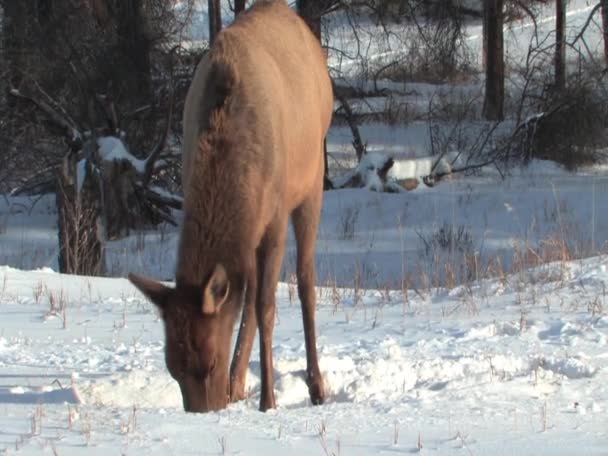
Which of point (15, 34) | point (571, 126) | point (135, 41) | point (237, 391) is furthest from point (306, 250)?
point (571, 126)

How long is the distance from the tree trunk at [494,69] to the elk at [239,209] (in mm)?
16664

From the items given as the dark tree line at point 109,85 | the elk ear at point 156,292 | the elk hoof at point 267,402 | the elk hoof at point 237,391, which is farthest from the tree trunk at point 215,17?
the elk ear at point 156,292

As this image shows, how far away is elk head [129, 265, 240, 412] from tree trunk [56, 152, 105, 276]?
21.2 feet

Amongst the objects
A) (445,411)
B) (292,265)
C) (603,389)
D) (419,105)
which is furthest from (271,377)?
(419,105)

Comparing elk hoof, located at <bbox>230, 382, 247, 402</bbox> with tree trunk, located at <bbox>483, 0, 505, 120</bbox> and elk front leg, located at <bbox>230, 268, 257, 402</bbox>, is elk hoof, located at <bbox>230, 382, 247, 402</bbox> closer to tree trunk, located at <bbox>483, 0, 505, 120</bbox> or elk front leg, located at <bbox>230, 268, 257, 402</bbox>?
elk front leg, located at <bbox>230, 268, 257, 402</bbox>

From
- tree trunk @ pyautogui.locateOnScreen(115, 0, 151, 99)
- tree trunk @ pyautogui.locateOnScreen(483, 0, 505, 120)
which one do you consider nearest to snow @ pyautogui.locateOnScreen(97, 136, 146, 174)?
tree trunk @ pyautogui.locateOnScreen(115, 0, 151, 99)

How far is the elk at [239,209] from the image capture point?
5082 mm

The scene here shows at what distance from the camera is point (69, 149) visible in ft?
45.0

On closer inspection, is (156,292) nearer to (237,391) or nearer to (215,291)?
(215,291)

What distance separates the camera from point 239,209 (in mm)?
5344

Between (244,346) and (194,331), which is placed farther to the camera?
(244,346)

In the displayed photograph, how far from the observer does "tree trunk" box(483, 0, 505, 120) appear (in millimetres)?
23031

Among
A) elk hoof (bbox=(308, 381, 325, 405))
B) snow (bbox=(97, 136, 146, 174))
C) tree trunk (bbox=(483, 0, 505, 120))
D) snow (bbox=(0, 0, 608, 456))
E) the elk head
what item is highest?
tree trunk (bbox=(483, 0, 505, 120))

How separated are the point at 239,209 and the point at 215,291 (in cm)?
50
